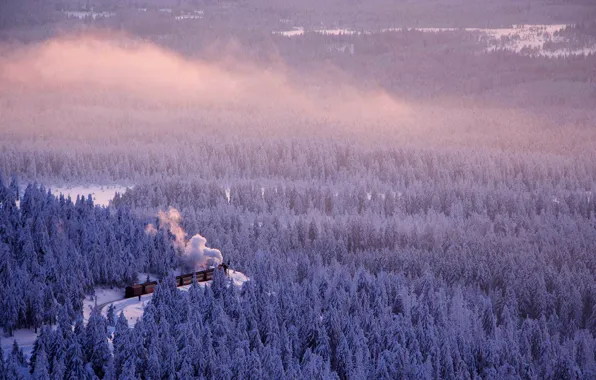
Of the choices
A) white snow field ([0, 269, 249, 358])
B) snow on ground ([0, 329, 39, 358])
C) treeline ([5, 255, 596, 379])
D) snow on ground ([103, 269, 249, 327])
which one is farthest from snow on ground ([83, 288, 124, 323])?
treeline ([5, 255, 596, 379])

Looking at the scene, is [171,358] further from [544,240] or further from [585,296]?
[544,240]

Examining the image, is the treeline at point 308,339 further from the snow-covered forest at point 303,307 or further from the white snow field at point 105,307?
the white snow field at point 105,307

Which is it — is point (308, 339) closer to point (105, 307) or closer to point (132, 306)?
point (132, 306)

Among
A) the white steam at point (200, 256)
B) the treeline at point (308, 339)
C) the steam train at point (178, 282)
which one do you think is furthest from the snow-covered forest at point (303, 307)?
the steam train at point (178, 282)

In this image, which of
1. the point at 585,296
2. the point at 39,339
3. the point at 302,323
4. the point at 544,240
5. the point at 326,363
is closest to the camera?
the point at 39,339

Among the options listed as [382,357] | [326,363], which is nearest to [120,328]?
[326,363]

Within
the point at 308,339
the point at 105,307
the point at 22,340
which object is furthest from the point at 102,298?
the point at 308,339
